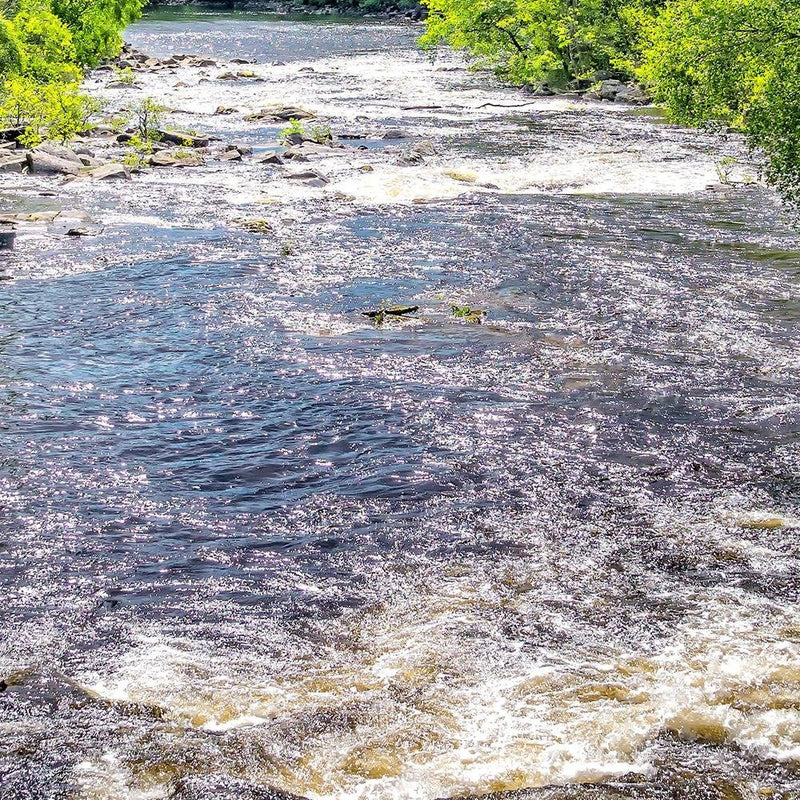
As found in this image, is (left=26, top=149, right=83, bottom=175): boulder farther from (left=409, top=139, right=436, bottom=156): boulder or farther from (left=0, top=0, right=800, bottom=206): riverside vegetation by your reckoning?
(left=409, top=139, right=436, bottom=156): boulder

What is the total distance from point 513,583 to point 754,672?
241cm

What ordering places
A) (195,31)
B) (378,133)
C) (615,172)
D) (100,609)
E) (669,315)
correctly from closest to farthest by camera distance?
(100,609), (669,315), (615,172), (378,133), (195,31)

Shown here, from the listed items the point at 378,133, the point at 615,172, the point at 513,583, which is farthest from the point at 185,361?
the point at 378,133

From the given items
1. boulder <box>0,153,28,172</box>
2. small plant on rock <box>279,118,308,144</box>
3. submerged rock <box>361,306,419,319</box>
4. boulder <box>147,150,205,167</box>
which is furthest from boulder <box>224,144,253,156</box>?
submerged rock <box>361,306,419,319</box>

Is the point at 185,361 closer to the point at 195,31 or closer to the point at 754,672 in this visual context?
the point at 754,672

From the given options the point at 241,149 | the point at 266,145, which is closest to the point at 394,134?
the point at 266,145

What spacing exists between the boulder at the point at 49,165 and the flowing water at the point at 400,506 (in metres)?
4.57

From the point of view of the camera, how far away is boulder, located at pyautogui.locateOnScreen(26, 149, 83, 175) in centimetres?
3011

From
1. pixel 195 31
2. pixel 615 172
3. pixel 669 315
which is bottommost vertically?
pixel 669 315

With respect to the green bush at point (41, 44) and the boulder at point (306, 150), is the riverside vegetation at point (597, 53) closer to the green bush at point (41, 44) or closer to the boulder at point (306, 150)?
the green bush at point (41, 44)

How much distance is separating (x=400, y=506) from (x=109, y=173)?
21365mm

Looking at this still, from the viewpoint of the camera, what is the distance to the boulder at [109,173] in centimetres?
2959

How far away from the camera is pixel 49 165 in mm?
30203

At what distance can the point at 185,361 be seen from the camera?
16328 mm
